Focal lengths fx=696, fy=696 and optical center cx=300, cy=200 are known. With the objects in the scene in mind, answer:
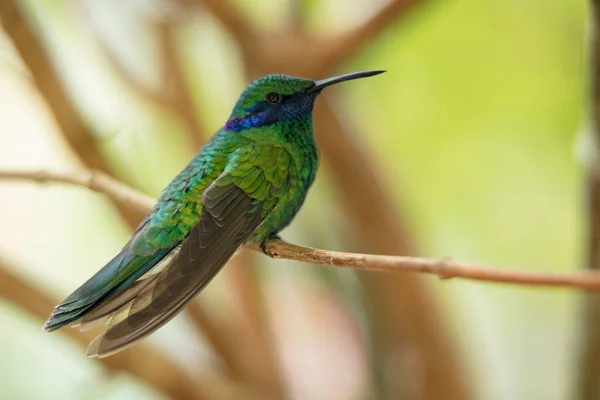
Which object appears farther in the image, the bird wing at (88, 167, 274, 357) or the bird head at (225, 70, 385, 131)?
the bird head at (225, 70, 385, 131)

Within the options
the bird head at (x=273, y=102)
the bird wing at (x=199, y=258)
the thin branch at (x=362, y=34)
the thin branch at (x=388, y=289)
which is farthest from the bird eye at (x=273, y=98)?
the thin branch at (x=388, y=289)

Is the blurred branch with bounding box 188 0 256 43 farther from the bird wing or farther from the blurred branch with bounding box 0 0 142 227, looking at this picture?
the bird wing

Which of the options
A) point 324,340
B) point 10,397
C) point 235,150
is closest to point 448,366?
point 324,340

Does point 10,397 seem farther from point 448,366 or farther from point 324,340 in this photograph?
point 448,366

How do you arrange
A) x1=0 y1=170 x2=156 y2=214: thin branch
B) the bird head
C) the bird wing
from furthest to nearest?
the bird head → x1=0 y1=170 x2=156 y2=214: thin branch → the bird wing

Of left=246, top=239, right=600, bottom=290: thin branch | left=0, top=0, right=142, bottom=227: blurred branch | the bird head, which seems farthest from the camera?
left=0, top=0, right=142, bottom=227: blurred branch

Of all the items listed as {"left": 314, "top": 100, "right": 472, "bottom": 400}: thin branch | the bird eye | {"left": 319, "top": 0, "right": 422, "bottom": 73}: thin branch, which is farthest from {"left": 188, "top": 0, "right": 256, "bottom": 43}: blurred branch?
the bird eye

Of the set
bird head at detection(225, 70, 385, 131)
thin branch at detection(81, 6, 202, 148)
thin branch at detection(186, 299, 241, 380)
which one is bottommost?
thin branch at detection(186, 299, 241, 380)
